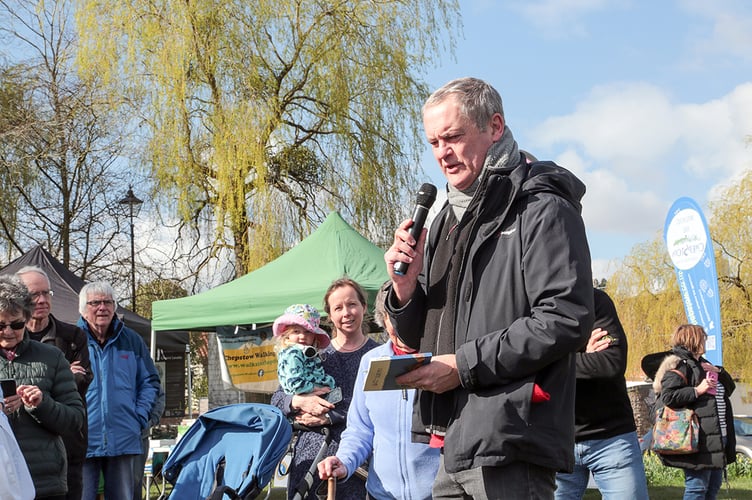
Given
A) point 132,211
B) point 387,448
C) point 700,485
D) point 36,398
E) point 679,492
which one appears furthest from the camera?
point 132,211

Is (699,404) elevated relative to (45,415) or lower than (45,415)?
lower

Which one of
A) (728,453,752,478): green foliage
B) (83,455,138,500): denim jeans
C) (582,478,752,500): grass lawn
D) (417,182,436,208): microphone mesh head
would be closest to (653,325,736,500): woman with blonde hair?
(582,478,752,500): grass lawn

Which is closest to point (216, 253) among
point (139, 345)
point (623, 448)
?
point (139, 345)

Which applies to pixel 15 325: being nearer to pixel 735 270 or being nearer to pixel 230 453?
pixel 230 453

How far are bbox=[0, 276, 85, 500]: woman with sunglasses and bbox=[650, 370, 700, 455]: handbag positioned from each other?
15.0ft

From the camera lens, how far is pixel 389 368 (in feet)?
7.29

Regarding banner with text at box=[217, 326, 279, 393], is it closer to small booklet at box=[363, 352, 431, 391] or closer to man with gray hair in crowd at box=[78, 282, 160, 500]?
man with gray hair in crowd at box=[78, 282, 160, 500]

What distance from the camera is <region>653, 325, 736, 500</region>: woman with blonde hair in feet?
23.4

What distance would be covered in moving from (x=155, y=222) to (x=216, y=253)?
206 centimetres

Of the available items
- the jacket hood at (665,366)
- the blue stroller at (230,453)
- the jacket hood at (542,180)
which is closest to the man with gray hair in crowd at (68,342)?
the blue stroller at (230,453)

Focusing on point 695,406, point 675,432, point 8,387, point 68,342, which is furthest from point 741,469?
point 8,387

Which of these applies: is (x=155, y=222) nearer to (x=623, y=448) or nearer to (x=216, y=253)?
(x=216, y=253)

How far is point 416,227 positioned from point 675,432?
17.6 ft

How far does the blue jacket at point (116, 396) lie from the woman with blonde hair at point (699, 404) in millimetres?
4051
